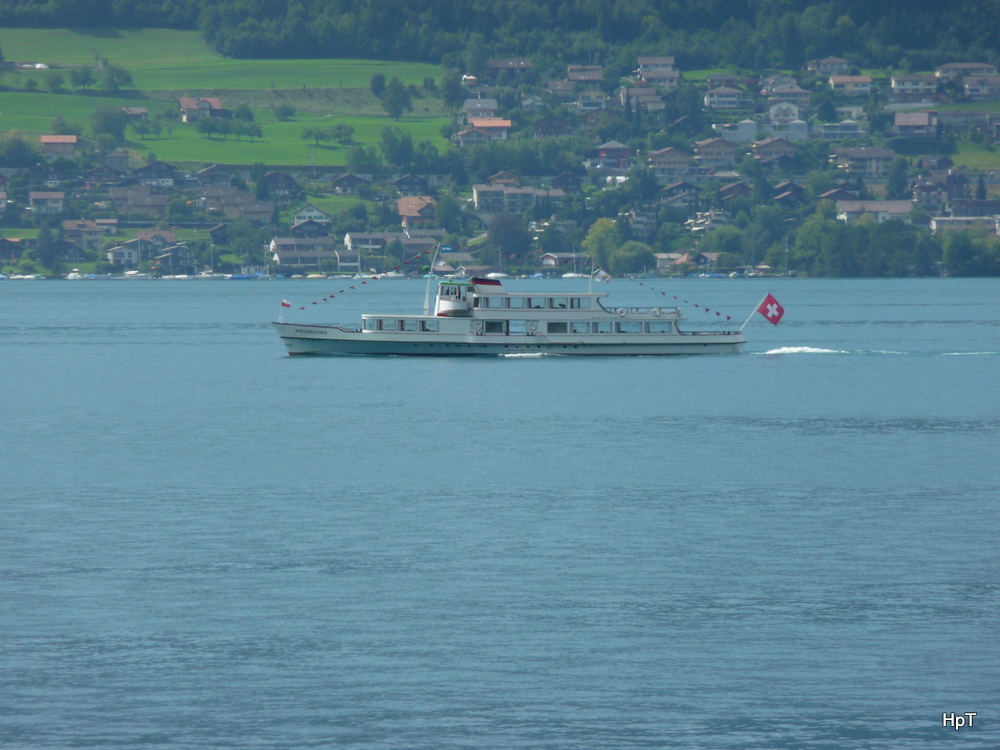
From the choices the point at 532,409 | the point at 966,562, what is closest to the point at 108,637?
the point at 966,562

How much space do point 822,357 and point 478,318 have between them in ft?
70.4

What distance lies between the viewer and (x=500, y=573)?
33.1 metres

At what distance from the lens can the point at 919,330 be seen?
121 m

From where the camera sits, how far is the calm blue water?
960 inches

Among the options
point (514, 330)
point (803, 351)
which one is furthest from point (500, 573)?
point (803, 351)

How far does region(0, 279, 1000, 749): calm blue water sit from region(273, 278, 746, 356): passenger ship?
2120 cm

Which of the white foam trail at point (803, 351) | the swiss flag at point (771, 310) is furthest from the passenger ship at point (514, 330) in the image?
the white foam trail at point (803, 351)

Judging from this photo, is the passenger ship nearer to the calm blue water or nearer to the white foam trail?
the white foam trail

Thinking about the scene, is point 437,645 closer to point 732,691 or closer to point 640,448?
point 732,691

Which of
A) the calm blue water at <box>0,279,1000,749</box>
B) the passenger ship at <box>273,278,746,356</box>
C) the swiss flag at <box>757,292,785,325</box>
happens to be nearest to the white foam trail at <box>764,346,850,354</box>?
the swiss flag at <box>757,292,785,325</box>

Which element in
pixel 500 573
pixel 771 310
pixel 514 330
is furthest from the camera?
pixel 514 330

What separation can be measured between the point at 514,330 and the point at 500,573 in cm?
6118

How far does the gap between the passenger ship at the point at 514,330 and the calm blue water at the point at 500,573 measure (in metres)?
21.2

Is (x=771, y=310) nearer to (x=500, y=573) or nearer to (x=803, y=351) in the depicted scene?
(x=803, y=351)
